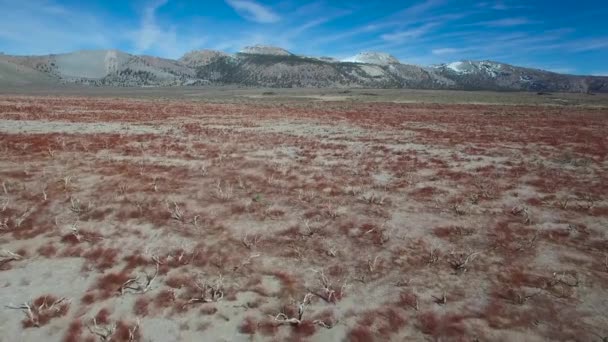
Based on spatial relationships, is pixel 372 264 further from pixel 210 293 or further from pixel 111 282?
pixel 111 282

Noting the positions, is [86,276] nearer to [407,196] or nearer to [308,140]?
[407,196]

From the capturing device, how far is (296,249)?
804 centimetres

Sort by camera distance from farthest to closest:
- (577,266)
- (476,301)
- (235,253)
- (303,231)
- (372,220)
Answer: (372,220) → (303,231) → (235,253) → (577,266) → (476,301)

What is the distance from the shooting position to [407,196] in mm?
11766

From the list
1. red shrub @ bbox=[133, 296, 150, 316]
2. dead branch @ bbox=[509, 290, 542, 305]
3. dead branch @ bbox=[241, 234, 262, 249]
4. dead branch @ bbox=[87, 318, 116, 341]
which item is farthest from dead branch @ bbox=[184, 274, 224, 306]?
dead branch @ bbox=[509, 290, 542, 305]

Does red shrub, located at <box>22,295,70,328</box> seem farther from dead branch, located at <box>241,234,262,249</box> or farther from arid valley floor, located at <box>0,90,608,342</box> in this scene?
dead branch, located at <box>241,234,262,249</box>

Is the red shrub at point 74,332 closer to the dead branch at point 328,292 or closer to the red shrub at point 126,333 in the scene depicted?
the red shrub at point 126,333

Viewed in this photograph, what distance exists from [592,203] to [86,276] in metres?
13.8

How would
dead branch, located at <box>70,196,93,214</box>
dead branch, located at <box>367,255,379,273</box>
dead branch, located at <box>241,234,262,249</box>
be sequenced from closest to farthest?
dead branch, located at <box>367,255,379,273</box> < dead branch, located at <box>241,234,262,249</box> < dead branch, located at <box>70,196,93,214</box>

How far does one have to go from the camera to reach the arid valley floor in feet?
18.3

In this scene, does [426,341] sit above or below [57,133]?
below

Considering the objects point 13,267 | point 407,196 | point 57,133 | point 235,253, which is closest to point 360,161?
point 407,196

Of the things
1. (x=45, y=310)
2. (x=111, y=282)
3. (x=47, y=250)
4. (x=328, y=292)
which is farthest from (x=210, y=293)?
(x=47, y=250)

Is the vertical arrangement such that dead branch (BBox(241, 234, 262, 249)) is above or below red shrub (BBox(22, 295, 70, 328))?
above
